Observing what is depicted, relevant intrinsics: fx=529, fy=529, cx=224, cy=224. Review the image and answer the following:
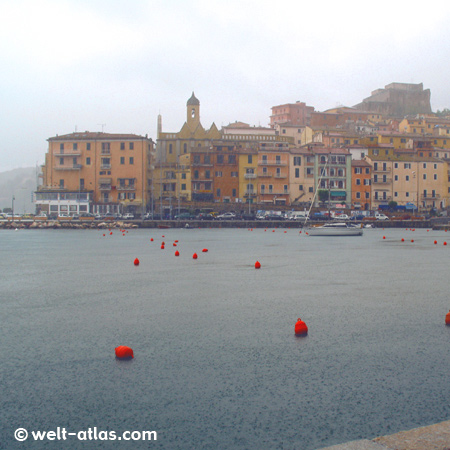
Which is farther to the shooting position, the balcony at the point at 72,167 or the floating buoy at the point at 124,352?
the balcony at the point at 72,167

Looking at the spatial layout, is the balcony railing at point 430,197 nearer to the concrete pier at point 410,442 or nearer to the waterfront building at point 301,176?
the waterfront building at point 301,176

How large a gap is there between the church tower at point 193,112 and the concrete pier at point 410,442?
104657 mm

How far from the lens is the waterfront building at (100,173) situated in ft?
310

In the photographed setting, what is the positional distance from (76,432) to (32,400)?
1275 millimetres

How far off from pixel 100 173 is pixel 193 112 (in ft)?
85.0

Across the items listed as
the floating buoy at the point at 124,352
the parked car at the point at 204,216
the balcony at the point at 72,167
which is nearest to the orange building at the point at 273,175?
the parked car at the point at 204,216

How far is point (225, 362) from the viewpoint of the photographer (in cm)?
896

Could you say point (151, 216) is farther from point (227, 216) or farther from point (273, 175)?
point (273, 175)

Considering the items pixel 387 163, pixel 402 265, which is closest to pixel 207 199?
pixel 387 163

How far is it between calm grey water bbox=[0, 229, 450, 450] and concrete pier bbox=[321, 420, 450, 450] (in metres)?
0.85

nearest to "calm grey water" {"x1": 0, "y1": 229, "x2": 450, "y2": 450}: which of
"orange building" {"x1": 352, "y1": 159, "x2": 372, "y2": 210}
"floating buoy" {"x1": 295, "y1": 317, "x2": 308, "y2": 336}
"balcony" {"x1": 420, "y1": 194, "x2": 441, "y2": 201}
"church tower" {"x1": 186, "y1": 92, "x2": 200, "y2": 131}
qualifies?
"floating buoy" {"x1": 295, "y1": 317, "x2": 308, "y2": 336}

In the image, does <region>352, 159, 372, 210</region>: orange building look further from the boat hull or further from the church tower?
the boat hull

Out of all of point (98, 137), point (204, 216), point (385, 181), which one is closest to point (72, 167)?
point (98, 137)

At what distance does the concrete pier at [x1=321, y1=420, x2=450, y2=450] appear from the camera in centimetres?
510
